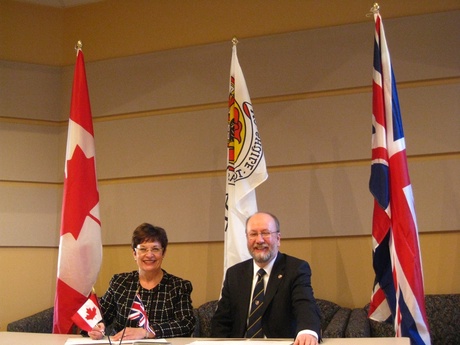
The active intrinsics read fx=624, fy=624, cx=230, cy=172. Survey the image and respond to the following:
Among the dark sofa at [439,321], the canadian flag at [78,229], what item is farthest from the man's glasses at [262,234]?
the canadian flag at [78,229]

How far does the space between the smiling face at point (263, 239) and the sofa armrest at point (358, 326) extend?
2.55ft

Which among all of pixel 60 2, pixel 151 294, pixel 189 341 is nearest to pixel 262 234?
pixel 189 341

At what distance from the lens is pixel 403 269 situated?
139 inches

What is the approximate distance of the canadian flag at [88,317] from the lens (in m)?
2.89

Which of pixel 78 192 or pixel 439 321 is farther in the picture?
pixel 78 192

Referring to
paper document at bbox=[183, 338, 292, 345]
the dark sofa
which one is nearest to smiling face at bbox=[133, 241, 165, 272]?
paper document at bbox=[183, 338, 292, 345]

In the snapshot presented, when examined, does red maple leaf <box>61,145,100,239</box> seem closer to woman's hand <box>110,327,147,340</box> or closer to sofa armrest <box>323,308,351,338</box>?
woman's hand <box>110,327,147,340</box>

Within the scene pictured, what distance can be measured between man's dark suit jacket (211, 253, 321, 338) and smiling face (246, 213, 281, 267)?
0.07m

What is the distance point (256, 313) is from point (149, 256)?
28.7 inches

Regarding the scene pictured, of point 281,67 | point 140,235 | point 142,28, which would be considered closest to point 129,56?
point 142,28

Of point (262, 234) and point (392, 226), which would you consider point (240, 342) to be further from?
point (392, 226)

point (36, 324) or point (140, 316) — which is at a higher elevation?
point (140, 316)

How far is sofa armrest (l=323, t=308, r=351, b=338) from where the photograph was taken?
139 inches

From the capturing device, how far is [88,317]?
2.91 m
